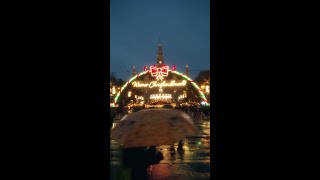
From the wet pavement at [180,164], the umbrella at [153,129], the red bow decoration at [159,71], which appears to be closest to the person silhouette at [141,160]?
the wet pavement at [180,164]

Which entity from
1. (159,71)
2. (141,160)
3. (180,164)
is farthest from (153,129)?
(159,71)

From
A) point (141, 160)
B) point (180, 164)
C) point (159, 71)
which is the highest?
point (159, 71)

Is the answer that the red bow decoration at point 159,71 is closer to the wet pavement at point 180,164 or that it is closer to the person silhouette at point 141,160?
the wet pavement at point 180,164

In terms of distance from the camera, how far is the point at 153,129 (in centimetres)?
630

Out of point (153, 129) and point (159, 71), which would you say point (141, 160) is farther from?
point (159, 71)

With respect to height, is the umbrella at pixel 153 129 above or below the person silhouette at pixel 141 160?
above

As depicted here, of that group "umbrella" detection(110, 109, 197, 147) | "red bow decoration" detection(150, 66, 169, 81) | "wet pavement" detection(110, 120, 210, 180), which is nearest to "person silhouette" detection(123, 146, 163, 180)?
"wet pavement" detection(110, 120, 210, 180)

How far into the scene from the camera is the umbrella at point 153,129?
6071 millimetres

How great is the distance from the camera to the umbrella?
19.9ft
